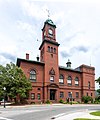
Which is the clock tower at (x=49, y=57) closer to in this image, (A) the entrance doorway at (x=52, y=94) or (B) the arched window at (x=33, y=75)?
(A) the entrance doorway at (x=52, y=94)

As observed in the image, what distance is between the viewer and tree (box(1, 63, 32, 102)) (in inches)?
1505

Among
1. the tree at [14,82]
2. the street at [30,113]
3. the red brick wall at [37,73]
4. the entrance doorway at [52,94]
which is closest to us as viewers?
the street at [30,113]

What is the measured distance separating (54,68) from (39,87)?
20.6 feet

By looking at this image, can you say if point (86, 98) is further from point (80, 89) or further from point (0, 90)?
point (0, 90)

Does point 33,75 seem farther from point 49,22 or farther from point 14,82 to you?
point 49,22

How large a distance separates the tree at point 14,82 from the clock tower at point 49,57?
7705mm

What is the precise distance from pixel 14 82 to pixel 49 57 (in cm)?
1331

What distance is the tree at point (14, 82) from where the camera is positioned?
38219mm

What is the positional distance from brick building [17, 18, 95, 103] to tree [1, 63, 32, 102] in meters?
4.40

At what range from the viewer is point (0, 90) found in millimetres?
37750

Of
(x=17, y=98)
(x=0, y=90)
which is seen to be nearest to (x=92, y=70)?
(x=17, y=98)

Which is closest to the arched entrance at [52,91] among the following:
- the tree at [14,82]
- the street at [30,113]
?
the tree at [14,82]

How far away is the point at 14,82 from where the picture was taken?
1505 inches

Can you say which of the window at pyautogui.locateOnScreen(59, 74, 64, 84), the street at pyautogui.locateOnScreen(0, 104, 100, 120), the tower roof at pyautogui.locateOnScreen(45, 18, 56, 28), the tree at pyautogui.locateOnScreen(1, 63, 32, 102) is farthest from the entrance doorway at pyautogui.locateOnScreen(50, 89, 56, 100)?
the street at pyautogui.locateOnScreen(0, 104, 100, 120)
